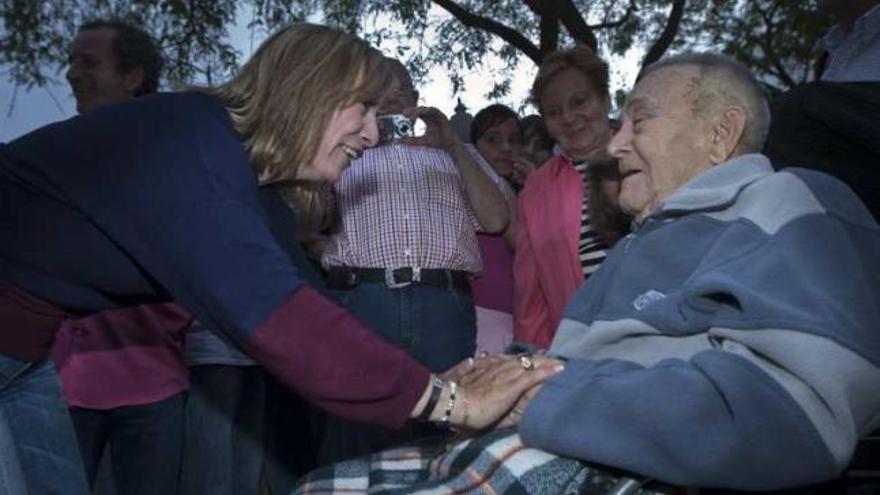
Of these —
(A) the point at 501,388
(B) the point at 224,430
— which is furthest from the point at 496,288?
(A) the point at 501,388

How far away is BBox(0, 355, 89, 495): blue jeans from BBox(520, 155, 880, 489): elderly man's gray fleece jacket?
104 centimetres

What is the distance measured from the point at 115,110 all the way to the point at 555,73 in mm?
2421

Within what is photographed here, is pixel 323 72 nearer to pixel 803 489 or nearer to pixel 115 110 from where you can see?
pixel 115 110

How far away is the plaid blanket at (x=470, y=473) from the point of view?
203 cm

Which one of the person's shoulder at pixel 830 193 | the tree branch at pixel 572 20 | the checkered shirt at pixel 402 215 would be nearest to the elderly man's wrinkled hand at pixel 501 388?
the person's shoulder at pixel 830 193

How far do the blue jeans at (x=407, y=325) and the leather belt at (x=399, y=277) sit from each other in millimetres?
18

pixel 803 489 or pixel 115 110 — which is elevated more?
pixel 115 110

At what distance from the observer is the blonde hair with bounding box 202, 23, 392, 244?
2.54m

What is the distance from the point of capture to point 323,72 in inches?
103

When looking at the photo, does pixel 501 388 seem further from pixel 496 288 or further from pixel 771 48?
pixel 771 48

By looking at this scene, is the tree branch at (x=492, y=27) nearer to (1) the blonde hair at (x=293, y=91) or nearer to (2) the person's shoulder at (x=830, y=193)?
(1) the blonde hair at (x=293, y=91)

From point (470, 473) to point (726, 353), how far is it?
0.51 m

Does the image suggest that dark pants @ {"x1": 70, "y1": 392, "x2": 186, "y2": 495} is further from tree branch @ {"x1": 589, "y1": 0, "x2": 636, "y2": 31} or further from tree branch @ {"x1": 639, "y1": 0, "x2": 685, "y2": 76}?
tree branch @ {"x1": 589, "y1": 0, "x2": 636, "y2": 31}

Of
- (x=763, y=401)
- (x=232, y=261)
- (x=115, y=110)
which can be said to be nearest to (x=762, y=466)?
(x=763, y=401)
